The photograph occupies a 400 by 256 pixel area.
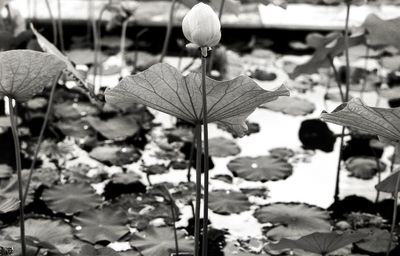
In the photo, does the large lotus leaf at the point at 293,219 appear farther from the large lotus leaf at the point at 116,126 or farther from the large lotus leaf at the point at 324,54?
the large lotus leaf at the point at 116,126

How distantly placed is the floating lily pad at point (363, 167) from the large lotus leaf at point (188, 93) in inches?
28.5

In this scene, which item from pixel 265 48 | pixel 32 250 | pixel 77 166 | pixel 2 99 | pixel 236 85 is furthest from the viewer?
pixel 265 48

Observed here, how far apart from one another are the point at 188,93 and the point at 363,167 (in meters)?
0.85

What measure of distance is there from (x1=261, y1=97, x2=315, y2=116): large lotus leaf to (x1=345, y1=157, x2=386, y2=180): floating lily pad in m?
0.30

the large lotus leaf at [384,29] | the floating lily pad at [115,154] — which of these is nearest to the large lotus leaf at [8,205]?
the floating lily pad at [115,154]

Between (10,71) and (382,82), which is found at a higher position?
(10,71)

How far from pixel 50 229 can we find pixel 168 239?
0.24 metres

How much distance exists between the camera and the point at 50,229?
1.53m

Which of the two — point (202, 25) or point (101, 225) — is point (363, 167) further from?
point (202, 25)

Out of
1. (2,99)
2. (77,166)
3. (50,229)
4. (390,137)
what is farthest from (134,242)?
(2,99)

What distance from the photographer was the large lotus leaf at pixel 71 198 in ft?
5.44

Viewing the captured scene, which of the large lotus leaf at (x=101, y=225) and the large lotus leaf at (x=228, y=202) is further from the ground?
the large lotus leaf at (x=228, y=202)

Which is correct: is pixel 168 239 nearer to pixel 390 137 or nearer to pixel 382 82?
pixel 390 137

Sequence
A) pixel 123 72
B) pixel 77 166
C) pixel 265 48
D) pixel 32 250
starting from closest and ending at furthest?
pixel 32 250
pixel 77 166
pixel 123 72
pixel 265 48
